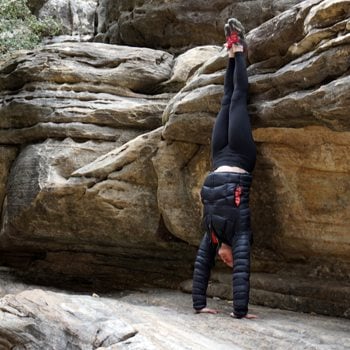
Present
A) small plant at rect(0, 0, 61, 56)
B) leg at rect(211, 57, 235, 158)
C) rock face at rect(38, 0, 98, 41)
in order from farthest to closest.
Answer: rock face at rect(38, 0, 98, 41)
small plant at rect(0, 0, 61, 56)
leg at rect(211, 57, 235, 158)

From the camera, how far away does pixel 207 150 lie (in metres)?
7.35

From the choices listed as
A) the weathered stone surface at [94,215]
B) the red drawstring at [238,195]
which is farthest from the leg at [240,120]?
the weathered stone surface at [94,215]

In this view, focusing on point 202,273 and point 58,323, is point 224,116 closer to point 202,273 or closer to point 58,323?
point 202,273

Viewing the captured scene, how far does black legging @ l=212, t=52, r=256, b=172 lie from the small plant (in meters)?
7.12

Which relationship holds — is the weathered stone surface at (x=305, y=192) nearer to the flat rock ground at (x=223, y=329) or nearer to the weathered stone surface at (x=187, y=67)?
the flat rock ground at (x=223, y=329)

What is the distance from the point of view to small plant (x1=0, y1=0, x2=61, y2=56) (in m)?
11.9

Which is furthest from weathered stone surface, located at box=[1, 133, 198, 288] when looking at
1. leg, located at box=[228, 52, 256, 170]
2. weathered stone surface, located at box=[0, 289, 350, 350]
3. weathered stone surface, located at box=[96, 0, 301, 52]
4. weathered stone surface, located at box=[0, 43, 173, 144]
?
weathered stone surface, located at box=[96, 0, 301, 52]

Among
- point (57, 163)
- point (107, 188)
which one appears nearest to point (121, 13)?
point (57, 163)

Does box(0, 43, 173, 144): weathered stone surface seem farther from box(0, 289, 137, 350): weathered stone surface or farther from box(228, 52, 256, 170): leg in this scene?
box(0, 289, 137, 350): weathered stone surface

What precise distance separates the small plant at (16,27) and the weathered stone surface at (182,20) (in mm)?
2208

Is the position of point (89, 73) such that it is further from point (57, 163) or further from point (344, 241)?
point (344, 241)

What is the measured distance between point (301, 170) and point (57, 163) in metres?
4.37

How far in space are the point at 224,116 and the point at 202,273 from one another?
1.85 metres

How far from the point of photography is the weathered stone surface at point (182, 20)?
40.1 ft
